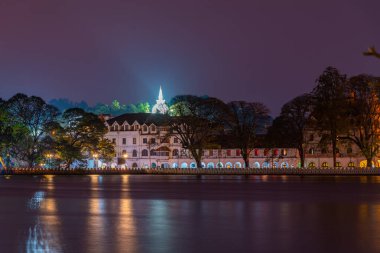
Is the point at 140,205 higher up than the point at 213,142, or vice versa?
the point at 213,142

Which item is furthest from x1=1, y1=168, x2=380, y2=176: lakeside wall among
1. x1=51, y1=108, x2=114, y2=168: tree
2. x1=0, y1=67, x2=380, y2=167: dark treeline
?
x1=51, y1=108, x2=114, y2=168: tree

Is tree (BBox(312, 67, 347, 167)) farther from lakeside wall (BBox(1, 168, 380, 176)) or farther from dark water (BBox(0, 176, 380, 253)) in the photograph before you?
dark water (BBox(0, 176, 380, 253))

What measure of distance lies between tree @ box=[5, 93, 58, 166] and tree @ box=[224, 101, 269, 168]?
1273 inches

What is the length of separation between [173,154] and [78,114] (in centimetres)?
3362

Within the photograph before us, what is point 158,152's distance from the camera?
143 meters

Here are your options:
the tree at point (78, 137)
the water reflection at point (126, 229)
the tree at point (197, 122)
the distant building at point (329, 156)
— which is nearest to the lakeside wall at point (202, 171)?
the tree at point (78, 137)

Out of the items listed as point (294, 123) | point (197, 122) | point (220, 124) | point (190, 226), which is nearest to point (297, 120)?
point (294, 123)

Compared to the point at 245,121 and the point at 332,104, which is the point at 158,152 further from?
the point at 332,104

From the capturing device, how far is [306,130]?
387 feet

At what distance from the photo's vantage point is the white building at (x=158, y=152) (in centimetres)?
13288

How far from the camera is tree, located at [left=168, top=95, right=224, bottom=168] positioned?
112m

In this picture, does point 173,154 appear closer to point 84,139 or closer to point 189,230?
point 84,139

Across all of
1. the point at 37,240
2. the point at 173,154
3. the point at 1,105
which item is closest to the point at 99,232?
the point at 37,240

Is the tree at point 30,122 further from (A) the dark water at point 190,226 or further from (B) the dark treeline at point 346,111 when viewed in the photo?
(A) the dark water at point 190,226
